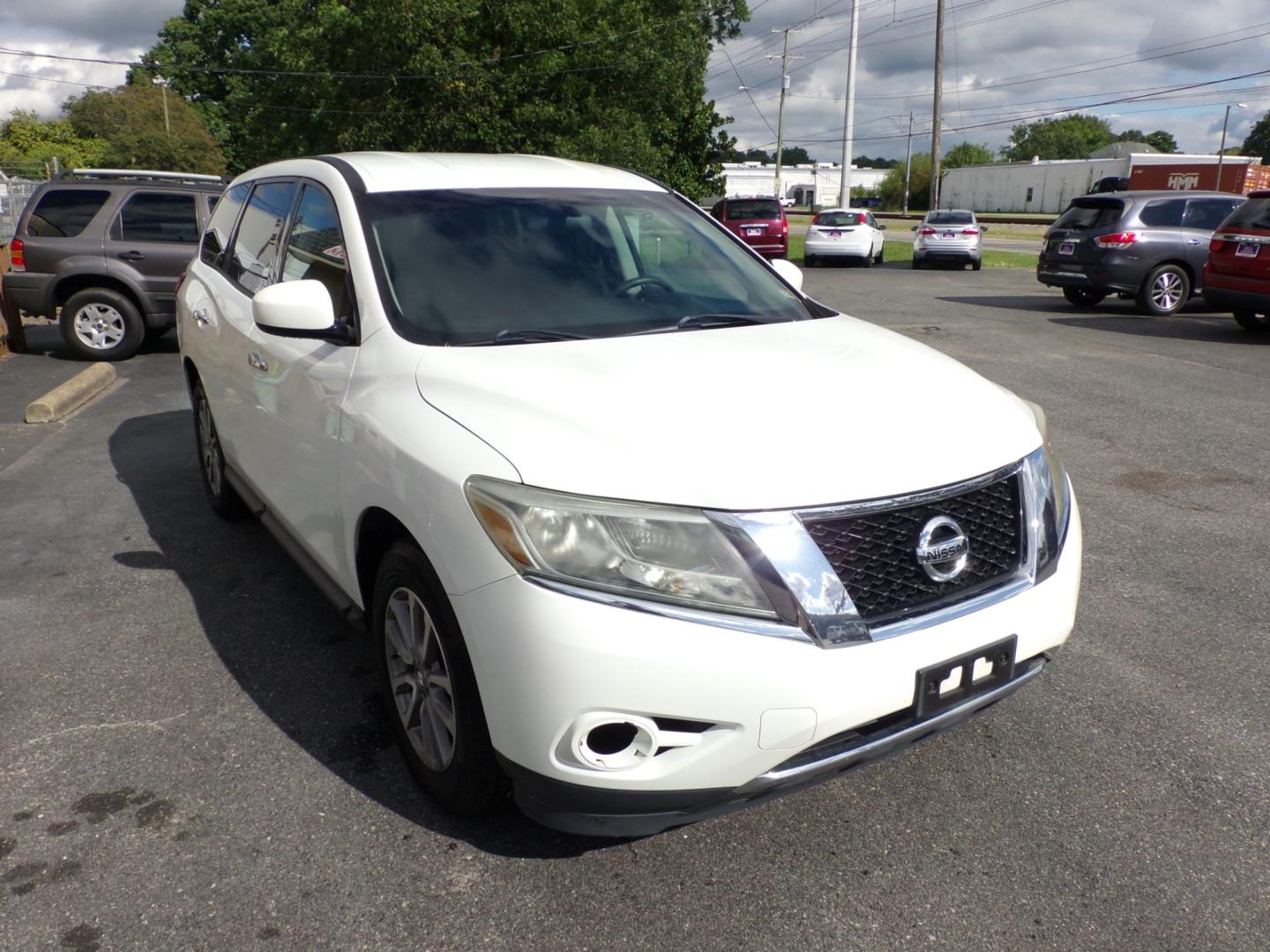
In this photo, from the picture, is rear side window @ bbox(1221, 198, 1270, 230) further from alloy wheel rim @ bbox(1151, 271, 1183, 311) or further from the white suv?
the white suv

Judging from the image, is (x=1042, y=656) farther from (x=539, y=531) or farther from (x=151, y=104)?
(x=151, y=104)

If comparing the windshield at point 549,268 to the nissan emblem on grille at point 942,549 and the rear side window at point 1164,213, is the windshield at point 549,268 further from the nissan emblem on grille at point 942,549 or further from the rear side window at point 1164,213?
the rear side window at point 1164,213

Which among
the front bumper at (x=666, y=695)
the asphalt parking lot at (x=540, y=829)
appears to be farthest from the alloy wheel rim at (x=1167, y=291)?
the front bumper at (x=666, y=695)

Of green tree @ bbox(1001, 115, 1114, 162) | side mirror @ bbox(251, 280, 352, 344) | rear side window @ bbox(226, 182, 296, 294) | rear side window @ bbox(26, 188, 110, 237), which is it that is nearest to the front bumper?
side mirror @ bbox(251, 280, 352, 344)

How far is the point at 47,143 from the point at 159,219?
2661 inches

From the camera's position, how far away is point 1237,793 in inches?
118

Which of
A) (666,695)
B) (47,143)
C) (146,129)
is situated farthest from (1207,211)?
(47,143)

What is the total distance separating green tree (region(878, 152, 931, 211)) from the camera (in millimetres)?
103438

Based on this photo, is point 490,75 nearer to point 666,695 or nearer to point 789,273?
point 789,273

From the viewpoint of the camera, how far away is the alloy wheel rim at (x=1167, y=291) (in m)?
14.8

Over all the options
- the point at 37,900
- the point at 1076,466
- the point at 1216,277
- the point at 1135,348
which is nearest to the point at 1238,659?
the point at 1076,466

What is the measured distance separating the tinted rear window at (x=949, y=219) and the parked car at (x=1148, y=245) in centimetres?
1031

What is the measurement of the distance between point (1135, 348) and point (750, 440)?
35.3ft

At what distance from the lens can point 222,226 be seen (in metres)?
5.21
